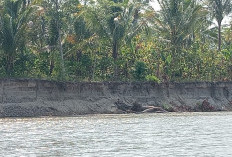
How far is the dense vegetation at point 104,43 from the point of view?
3631cm

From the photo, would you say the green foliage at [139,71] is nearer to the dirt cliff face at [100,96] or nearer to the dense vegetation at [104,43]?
the dense vegetation at [104,43]

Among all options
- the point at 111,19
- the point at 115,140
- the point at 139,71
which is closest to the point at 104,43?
the point at 111,19

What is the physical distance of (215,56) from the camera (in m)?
45.7

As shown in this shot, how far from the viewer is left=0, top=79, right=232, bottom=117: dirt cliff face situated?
33.7m

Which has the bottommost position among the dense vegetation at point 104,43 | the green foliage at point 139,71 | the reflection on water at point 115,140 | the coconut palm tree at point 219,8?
the reflection on water at point 115,140

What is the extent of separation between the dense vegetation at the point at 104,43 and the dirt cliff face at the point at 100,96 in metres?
1.11

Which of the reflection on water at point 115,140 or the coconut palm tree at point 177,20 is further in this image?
the coconut palm tree at point 177,20

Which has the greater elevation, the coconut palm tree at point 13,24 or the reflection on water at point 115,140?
the coconut palm tree at point 13,24

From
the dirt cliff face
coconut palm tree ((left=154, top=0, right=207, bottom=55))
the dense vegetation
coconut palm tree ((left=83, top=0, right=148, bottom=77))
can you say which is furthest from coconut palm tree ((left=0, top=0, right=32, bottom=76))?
coconut palm tree ((left=154, top=0, right=207, bottom=55))

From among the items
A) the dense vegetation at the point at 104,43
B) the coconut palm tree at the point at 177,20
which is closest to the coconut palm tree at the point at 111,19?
the dense vegetation at the point at 104,43

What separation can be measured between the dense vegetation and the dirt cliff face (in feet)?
3.65

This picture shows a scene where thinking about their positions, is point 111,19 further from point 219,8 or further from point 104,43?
point 219,8

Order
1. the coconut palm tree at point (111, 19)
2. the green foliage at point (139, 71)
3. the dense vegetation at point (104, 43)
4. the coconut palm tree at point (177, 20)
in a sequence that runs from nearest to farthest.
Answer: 1. the dense vegetation at point (104, 43)
2. the coconut palm tree at point (111, 19)
3. the green foliage at point (139, 71)
4. the coconut palm tree at point (177, 20)

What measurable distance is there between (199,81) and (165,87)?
317 centimetres
